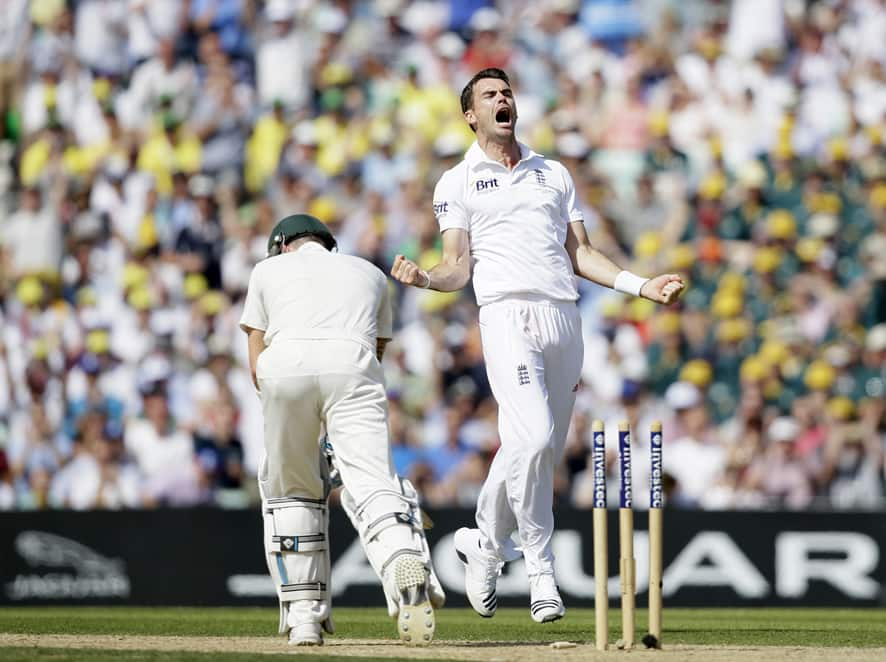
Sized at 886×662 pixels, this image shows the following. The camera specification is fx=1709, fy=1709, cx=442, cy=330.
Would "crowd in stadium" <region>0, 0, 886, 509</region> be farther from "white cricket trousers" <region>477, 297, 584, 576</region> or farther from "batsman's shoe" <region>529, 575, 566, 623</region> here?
"batsman's shoe" <region>529, 575, 566, 623</region>

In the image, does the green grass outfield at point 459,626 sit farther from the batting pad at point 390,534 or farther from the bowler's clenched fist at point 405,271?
the bowler's clenched fist at point 405,271

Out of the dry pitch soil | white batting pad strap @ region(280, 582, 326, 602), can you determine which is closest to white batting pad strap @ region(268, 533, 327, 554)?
white batting pad strap @ region(280, 582, 326, 602)

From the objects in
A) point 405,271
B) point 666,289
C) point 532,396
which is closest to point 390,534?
point 532,396

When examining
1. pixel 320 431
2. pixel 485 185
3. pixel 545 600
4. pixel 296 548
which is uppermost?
pixel 485 185

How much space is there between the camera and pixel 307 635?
7.71 meters

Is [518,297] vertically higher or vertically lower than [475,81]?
lower

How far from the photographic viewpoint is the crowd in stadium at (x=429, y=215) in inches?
566

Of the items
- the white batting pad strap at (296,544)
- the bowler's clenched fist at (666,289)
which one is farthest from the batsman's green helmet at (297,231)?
the bowler's clenched fist at (666,289)

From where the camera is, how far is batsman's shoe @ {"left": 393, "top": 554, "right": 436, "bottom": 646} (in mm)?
7301

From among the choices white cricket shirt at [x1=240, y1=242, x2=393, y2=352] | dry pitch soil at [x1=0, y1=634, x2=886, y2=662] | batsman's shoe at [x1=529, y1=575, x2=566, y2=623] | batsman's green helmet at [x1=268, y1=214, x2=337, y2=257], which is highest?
batsman's green helmet at [x1=268, y1=214, x2=337, y2=257]

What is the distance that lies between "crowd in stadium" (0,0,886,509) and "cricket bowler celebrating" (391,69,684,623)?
5401mm

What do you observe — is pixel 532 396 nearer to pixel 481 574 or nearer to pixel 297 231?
pixel 481 574

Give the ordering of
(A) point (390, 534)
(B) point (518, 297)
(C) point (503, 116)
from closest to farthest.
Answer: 1. (A) point (390, 534)
2. (B) point (518, 297)
3. (C) point (503, 116)

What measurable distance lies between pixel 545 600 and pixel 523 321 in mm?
1314
